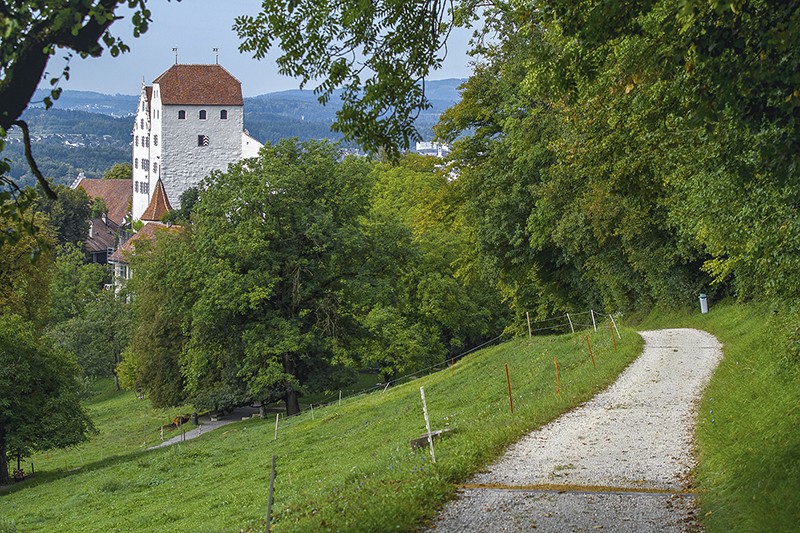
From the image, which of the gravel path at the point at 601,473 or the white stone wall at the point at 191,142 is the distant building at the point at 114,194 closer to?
the white stone wall at the point at 191,142

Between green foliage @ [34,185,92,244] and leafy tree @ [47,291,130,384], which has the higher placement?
green foliage @ [34,185,92,244]

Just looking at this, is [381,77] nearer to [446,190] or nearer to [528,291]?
[446,190]

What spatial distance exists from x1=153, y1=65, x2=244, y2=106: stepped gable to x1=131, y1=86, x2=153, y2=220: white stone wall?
832 centimetres

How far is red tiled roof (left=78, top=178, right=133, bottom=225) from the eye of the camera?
17438 cm

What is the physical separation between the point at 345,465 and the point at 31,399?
22.1 m

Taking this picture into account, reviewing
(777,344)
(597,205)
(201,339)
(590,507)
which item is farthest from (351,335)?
(590,507)

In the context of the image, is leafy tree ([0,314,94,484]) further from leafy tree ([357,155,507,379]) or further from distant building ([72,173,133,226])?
distant building ([72,173,133,226])

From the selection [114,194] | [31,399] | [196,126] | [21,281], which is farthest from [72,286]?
[114,194]

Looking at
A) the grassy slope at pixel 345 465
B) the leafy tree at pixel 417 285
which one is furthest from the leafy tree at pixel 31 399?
→ the leafy tree at pixel 417 285

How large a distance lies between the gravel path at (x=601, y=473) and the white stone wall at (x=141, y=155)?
13113 centimetres

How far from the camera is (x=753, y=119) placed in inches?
394

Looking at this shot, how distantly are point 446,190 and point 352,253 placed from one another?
6426 mm

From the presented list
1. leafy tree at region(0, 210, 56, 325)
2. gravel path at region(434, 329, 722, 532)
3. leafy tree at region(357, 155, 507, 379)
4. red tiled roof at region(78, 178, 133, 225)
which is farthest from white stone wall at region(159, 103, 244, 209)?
gravel path at region(434, 329, 722, 532)

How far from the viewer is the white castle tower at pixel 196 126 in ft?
448
